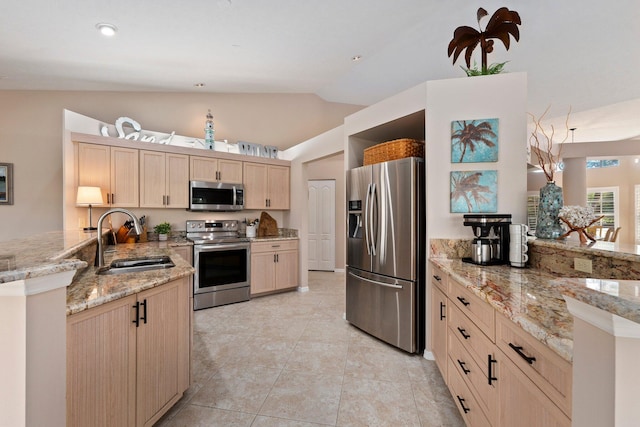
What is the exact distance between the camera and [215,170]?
14.1 ft

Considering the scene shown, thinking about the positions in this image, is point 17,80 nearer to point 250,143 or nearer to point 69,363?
point 250,143

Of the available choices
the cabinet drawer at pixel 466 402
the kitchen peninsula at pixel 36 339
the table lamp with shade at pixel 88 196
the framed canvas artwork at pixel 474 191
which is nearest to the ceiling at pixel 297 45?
the table lamp with shade at pixel 88 196

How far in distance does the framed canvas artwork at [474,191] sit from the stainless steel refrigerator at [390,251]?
10.9 inches

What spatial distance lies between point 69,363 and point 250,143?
4.06 meters

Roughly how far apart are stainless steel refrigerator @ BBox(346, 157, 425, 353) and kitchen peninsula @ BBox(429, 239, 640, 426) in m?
0.19

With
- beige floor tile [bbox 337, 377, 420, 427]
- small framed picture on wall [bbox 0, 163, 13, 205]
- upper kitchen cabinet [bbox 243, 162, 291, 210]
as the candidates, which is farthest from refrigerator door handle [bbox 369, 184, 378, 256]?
small framed picture on wall [bbox 0, 163, 13, 205]

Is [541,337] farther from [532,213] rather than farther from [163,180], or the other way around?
[532,213]

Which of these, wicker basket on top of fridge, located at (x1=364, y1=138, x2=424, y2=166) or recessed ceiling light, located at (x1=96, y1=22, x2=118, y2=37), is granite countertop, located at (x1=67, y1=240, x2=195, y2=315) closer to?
wicker basket on top of fridge, located at (x1=364, y1=138, x2=424, y2=166)

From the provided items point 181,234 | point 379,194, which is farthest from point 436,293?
point 181,234

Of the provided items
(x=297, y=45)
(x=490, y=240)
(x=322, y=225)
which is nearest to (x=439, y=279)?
(x=490, y=240)

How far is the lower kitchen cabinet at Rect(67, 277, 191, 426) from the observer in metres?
1.18

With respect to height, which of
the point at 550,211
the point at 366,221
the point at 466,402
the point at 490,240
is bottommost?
the point at 466,402

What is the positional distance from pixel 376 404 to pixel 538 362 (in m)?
1.29

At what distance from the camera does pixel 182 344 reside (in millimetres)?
1812
